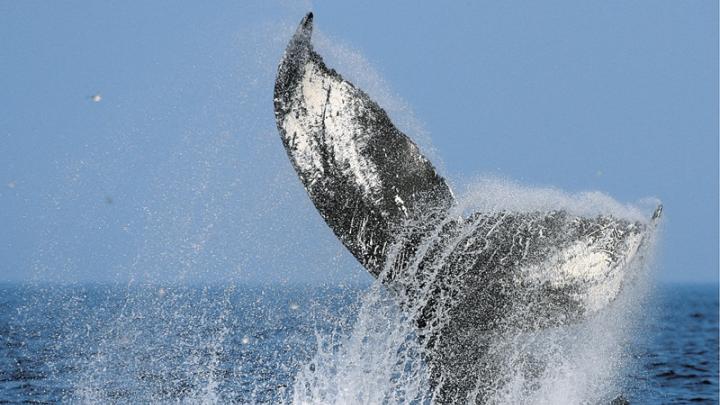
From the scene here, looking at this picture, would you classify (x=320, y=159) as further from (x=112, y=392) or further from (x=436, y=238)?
(x=112, y=392)

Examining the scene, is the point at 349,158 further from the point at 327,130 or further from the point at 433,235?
the point at 433,235

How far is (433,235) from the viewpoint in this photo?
581 cm

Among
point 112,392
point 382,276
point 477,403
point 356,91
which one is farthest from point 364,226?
point 112,392

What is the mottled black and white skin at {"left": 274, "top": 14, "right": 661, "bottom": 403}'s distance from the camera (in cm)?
560

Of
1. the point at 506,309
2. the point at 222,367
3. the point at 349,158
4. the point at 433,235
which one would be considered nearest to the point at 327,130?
the point at 349,158

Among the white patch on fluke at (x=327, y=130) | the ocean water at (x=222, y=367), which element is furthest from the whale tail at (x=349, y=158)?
the ocean water at (x=222, y=367)

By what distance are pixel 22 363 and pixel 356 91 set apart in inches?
462

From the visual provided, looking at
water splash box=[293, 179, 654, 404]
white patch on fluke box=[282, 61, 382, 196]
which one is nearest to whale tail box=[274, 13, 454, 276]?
white patch on fluke box=[282, 61, 382, 196]

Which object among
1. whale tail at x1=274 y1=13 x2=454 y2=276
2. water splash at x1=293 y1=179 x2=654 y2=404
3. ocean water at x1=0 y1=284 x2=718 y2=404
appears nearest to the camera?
whale tail at x1=274 y1=13 x2=454 y2=276

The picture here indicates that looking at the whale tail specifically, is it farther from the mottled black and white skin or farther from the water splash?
the water splash

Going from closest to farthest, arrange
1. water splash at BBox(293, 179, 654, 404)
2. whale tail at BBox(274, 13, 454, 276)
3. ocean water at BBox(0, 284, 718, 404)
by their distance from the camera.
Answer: whale tail at BBox(274, 13, 454, 276)
water splash at BBox(293, 179, 654, 404)
ocean water at BBox(0, 284, 718, 404)

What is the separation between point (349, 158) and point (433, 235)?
0.66 meters

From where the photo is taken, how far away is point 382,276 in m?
5.85

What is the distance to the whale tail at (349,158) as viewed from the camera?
18.3ft
